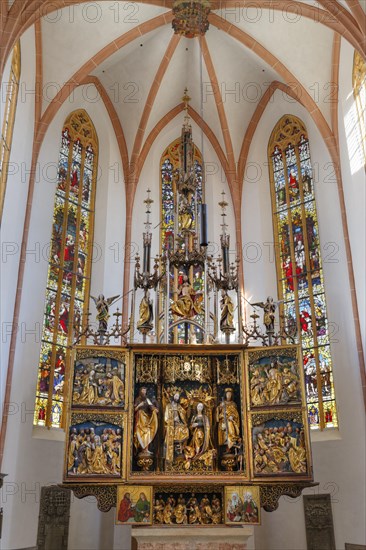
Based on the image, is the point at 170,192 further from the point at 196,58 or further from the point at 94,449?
the point at 94,449

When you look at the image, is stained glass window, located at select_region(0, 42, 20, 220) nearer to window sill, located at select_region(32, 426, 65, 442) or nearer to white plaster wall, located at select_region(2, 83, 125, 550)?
white plaster wall, located at select_region(2, 83, 125, 550)

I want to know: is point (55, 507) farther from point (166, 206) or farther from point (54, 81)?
point (54, 81)

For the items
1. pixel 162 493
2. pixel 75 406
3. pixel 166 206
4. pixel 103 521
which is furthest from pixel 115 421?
pixel 166 206

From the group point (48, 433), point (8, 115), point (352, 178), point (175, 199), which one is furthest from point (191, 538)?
point (8, 115)

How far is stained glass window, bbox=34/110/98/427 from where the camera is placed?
14.9 m

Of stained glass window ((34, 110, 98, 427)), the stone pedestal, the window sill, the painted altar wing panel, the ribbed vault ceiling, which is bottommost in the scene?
A: the stone pedestal

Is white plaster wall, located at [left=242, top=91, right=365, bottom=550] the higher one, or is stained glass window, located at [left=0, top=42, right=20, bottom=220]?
stained glass window, located at [left=0, top=42, right=20, bottom=220]

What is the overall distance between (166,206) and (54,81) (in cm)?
456

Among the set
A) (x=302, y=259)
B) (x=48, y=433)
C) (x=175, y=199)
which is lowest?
(x=48, y=433)

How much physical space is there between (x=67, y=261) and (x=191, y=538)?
306 inches

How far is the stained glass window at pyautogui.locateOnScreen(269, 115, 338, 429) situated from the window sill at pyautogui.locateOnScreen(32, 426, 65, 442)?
18.5 feet

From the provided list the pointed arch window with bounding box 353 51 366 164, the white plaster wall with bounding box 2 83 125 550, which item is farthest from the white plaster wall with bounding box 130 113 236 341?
the pointed arch window with bounding box 353 51 366 164

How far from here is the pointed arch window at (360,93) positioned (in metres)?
14.9

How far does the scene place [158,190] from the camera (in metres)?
18.9
